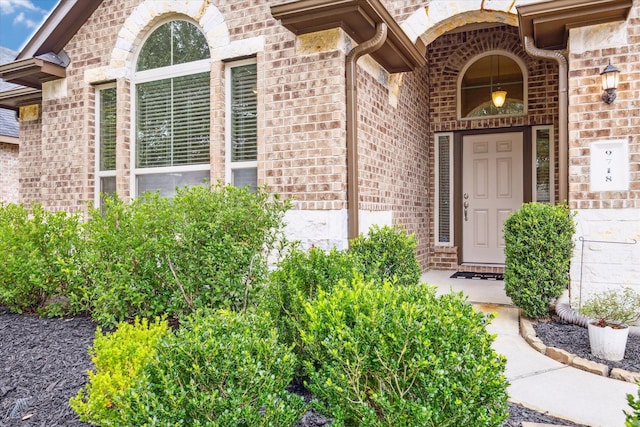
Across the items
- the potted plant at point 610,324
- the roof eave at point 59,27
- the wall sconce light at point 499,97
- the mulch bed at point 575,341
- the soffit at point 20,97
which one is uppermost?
the roof eave at point 59,27

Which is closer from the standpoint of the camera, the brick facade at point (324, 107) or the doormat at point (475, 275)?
the brick facade at point (324, 107)

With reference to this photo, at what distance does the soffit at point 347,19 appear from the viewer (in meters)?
4.14

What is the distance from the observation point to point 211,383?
5.30ft

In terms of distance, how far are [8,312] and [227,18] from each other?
12.2 ft

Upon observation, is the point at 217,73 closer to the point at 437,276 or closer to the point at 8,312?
the point at 8,312

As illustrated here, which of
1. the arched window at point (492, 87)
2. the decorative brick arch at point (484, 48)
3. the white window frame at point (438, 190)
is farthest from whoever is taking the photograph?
the white window frame at point (438, 190)

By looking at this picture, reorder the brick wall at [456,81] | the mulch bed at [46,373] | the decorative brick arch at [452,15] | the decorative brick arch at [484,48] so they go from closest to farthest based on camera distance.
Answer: the mulch bed at [46,373] < the decorative brick arch at [452,15] < the brick wall at [456,81] < the decorative brick arch at [484,48]

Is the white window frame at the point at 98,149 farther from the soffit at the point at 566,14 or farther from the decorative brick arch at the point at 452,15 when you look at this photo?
the soffit at the point at 566,14

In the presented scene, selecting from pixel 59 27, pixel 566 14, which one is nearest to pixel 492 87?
pixel 566 14

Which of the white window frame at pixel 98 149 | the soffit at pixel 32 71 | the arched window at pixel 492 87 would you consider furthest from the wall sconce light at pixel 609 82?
the soffit at pixel 32 71

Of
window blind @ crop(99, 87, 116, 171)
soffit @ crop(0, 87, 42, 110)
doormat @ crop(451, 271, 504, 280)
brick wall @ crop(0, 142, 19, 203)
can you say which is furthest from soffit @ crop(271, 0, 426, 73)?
brick wall @ crop(0, 142, 19, 203)

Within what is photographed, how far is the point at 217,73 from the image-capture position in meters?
5.21

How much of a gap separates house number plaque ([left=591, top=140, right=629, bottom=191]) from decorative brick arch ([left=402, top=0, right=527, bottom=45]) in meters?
1.67

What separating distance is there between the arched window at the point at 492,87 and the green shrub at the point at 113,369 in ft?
20.8
